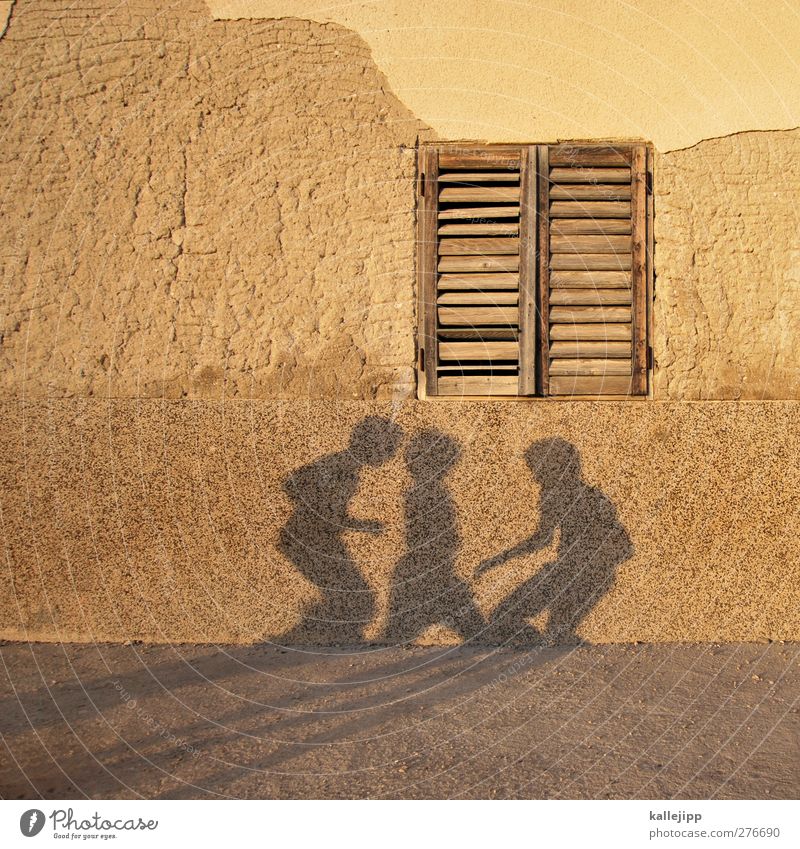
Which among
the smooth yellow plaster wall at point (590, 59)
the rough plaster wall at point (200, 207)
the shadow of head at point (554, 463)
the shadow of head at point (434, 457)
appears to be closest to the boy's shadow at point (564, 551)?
the shadow of head at point (554, 463)

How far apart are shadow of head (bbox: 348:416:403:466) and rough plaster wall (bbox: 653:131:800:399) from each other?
1.54 metres

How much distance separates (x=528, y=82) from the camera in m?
4.22

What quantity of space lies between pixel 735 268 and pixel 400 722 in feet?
9.64

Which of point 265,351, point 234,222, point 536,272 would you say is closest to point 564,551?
point 536,272

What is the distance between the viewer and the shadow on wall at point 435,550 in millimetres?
4098

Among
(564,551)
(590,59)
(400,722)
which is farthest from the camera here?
(590,59)

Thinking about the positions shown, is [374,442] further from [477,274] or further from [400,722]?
[400,722]

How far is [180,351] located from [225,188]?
3.06 feet

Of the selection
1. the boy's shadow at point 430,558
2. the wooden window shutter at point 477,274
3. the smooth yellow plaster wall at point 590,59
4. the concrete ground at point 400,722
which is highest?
the smooth yellow plaster wall at point 590,59

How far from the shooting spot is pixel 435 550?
13.5ft

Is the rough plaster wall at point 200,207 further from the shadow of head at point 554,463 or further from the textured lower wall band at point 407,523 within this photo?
the shadow of head at point 554,463

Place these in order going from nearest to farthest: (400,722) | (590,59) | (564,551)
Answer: (400,722), (564,551), (590,59)

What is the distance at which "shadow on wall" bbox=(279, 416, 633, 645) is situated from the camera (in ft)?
13.4

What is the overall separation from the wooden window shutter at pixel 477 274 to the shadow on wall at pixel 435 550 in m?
0.44
